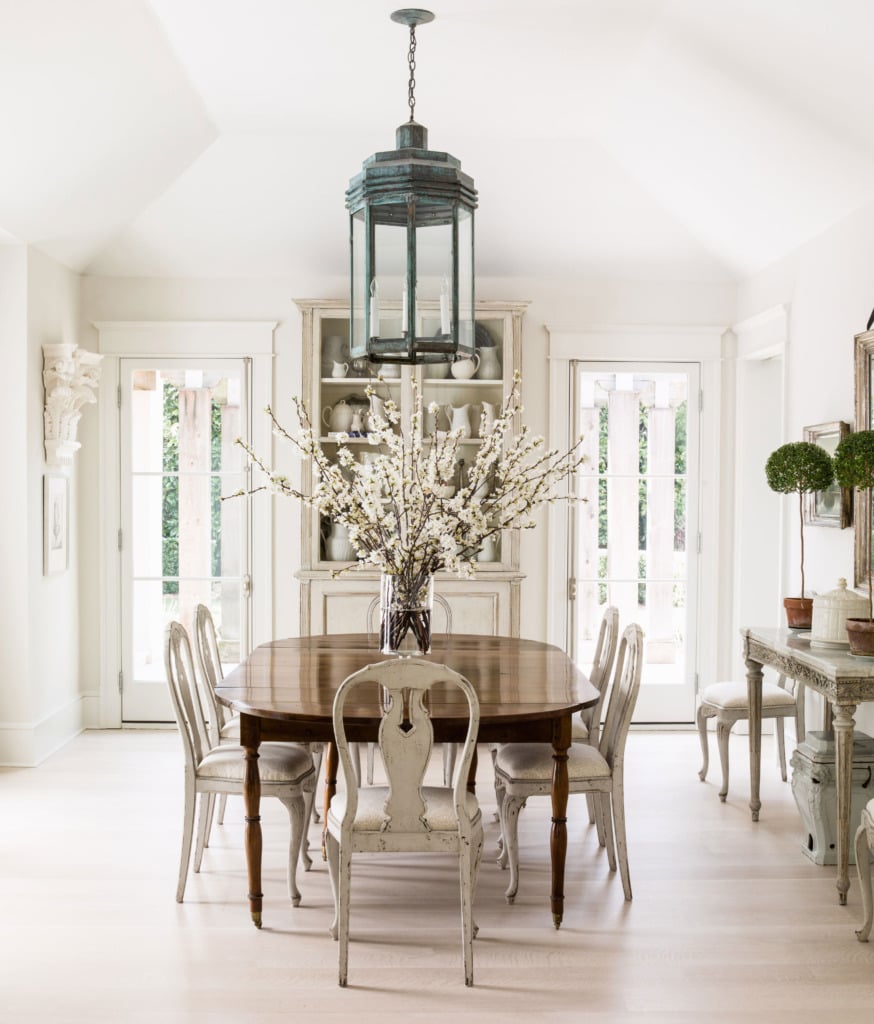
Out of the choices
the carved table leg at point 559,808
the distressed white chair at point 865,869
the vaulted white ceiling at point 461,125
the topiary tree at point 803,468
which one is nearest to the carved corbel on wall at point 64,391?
the vaulted white ceiling at point 461,125

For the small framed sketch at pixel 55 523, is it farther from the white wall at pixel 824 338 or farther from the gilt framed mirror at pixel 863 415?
the gilt framed mirror at pixel 863 415

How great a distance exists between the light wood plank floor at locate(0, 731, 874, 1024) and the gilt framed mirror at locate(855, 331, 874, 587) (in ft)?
3.76

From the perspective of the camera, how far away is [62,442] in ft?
17.8

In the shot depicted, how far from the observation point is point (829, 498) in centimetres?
469

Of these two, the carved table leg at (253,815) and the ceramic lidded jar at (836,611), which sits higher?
the ceramic lidded jar at (836,611)

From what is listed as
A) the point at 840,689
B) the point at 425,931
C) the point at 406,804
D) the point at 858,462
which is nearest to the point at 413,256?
the point at 406,804

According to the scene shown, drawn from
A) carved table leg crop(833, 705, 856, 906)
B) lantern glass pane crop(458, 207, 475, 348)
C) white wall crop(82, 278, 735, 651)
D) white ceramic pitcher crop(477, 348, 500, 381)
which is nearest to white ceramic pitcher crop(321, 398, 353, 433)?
white wall crop(82, 278, 735, 651)

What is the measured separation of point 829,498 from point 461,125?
96.0 inches

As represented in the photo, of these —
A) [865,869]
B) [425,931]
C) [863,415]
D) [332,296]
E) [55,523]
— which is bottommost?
[425,931]

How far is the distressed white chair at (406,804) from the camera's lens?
2939 millimetres

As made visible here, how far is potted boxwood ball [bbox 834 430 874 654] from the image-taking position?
3752mm

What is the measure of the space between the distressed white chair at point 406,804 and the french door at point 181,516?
306 centimetres

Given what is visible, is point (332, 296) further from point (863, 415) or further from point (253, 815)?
point (253, 815)

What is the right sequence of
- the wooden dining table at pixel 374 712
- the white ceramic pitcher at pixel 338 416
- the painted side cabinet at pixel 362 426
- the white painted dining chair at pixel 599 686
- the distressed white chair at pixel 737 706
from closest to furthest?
the wooden dining table at pixel 374 712 → the white painted dining chair at pixel 599 686 → the distressed white chair at pixel 737 706 → the painted side cabinet at pixel 362 426 → the white ceramic pitcher at pixel 338 416
